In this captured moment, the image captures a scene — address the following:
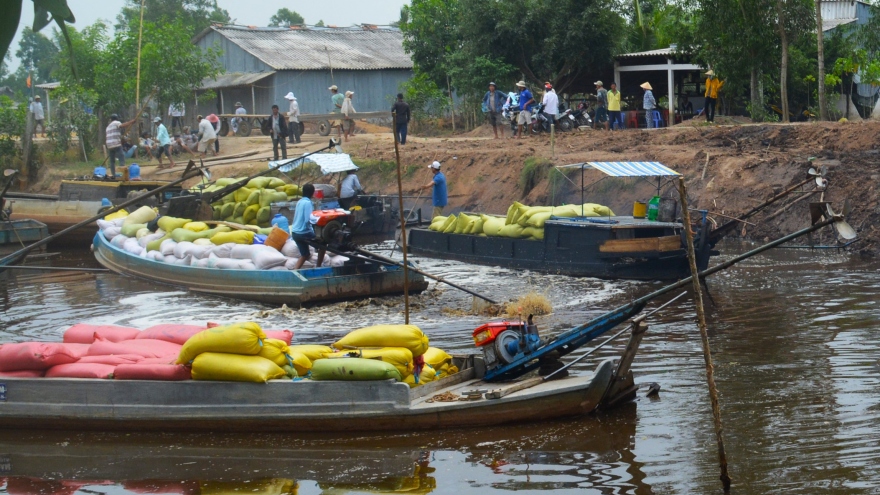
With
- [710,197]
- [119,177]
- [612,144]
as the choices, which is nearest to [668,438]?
[710,197]

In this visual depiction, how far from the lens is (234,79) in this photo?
108 feet

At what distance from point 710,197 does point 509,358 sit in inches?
435

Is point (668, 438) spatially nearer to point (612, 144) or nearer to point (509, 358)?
point (509, 358)

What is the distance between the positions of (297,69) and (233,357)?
2639 cm

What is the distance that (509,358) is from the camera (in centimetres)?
779

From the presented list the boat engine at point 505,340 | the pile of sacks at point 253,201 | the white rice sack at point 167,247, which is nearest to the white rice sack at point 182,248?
the white rice sack at point 167,247

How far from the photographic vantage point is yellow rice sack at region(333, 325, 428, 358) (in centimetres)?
750

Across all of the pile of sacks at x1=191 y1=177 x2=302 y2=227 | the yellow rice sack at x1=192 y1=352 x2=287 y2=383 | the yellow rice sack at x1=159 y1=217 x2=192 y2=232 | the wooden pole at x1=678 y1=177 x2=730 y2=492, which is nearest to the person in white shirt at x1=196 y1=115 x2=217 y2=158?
the pile of sacks at x1=191 y1=177 x2=302 y2=227

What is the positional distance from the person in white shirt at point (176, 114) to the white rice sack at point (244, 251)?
656 inches

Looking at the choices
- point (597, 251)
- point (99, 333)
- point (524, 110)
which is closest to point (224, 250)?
point (597, 251)

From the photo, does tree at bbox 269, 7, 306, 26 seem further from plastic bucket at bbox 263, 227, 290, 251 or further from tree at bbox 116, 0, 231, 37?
plastic bucket at bbox 263, 227, 290, 251

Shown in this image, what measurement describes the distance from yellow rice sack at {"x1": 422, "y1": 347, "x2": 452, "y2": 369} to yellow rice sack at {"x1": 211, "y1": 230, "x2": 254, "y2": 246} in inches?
256

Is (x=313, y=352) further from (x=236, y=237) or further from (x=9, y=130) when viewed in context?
(x=9, y=130)

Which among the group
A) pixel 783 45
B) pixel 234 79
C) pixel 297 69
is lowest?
pixel 783 45
